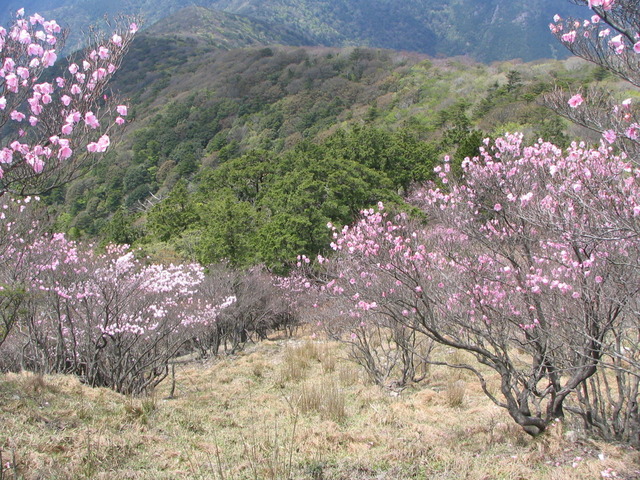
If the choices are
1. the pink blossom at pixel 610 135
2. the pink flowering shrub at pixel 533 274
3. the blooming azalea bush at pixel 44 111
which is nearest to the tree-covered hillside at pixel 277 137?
the blooming azalea bush at pixel 44 111

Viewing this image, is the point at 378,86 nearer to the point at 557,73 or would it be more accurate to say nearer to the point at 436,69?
the point at 436,69

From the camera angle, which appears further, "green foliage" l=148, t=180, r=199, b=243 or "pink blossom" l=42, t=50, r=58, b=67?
"green foliage" l=148, t=180, r=199, b=243

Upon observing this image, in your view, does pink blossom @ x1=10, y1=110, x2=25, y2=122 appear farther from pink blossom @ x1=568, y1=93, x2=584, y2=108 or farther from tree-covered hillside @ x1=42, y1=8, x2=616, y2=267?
pink blossom @ x1=568, y1=93, x2=584, y2=108

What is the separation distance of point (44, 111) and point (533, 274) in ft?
16.2

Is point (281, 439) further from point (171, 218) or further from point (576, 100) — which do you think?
point (171, 218)

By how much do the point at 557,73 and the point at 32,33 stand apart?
60833 millimetres

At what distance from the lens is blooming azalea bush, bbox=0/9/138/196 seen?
3746 millimetres

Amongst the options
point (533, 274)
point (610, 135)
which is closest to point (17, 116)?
point (610, 135)

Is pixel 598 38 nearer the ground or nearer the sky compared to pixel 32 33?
nearer the ground

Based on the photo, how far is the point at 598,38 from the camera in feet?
10.9

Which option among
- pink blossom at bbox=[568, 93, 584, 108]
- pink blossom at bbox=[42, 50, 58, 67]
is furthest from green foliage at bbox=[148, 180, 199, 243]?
pink blossom at bbox=[568, 93, 584, 108]

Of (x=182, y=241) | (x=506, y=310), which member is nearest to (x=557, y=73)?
(x=182, y=241)

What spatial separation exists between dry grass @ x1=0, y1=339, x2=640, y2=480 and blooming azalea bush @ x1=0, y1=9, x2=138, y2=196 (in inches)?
89.2

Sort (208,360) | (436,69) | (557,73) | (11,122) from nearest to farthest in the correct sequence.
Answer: (11,122), (208,360), (557,73), (436,69)
